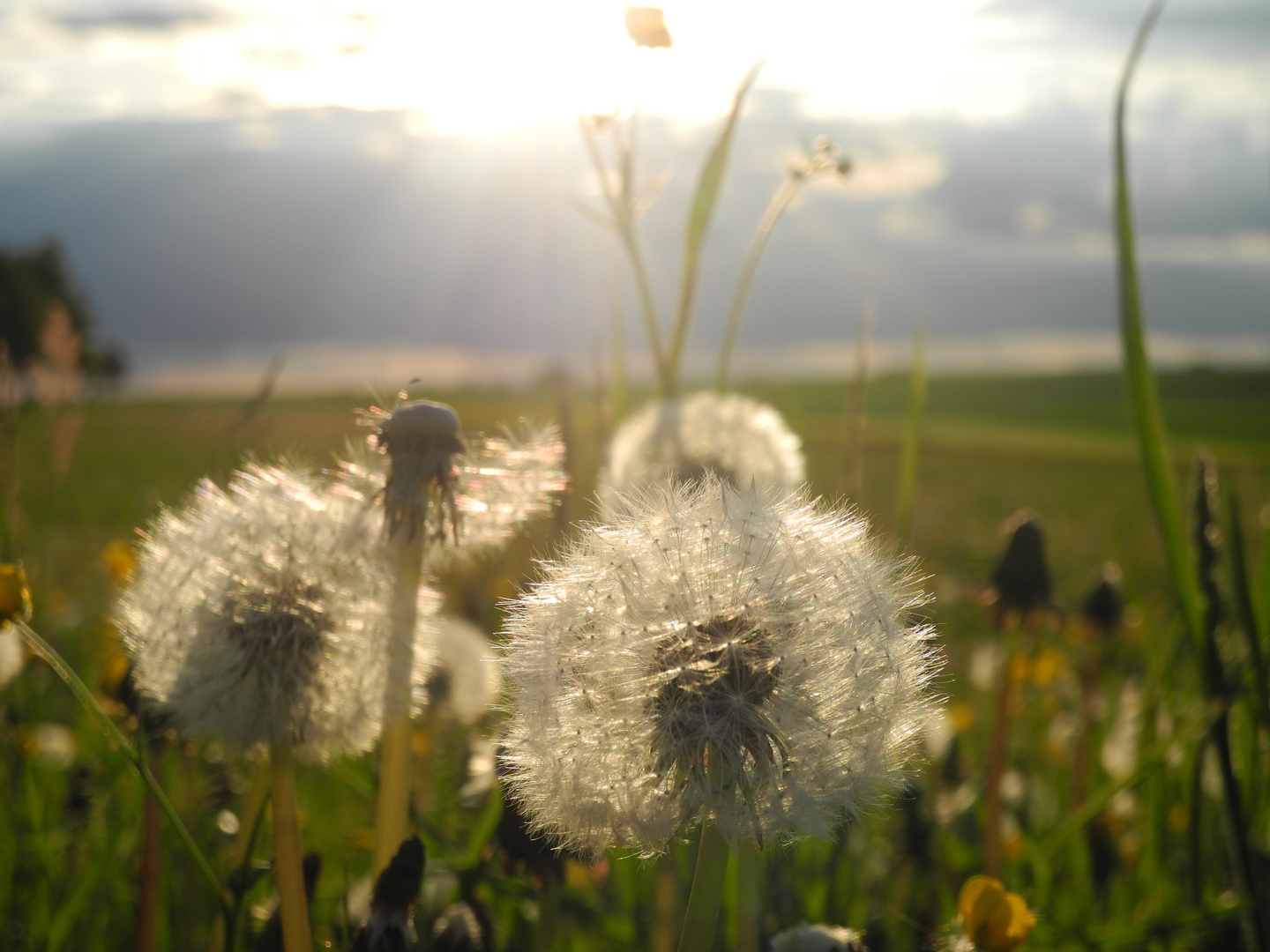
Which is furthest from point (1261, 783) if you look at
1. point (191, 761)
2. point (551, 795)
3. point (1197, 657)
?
point (191, 761)

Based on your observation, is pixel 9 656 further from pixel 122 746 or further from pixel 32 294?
pixel 32 294

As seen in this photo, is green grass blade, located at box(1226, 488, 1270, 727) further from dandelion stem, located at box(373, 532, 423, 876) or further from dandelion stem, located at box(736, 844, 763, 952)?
dandelion stem, located at box(373, 532, 423, 876)

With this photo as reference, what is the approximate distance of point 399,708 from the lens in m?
1.30

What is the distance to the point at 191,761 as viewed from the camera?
6.89ft

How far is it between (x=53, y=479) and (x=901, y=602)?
220cm

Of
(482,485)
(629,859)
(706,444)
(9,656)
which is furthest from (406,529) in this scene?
(9,656)

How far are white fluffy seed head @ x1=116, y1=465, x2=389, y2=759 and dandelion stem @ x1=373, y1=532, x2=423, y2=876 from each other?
1.5 inches

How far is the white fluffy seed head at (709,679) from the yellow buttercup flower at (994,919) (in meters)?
0.35

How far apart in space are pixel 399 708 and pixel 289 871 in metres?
0.23

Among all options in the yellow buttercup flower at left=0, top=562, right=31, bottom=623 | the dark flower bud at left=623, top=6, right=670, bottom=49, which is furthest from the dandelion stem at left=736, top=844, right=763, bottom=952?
the dark flower bud at left=623, top=6, right=670, bottom=49

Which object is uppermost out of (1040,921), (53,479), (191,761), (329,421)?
(329,421)

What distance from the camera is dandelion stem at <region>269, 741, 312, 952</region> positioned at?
117 centimetres

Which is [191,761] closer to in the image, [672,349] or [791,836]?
[672,349]

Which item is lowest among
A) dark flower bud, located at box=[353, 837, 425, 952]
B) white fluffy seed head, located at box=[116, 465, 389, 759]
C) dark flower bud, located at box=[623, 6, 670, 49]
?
dark flower bud, located at box=[353, 837, 425, 952]
